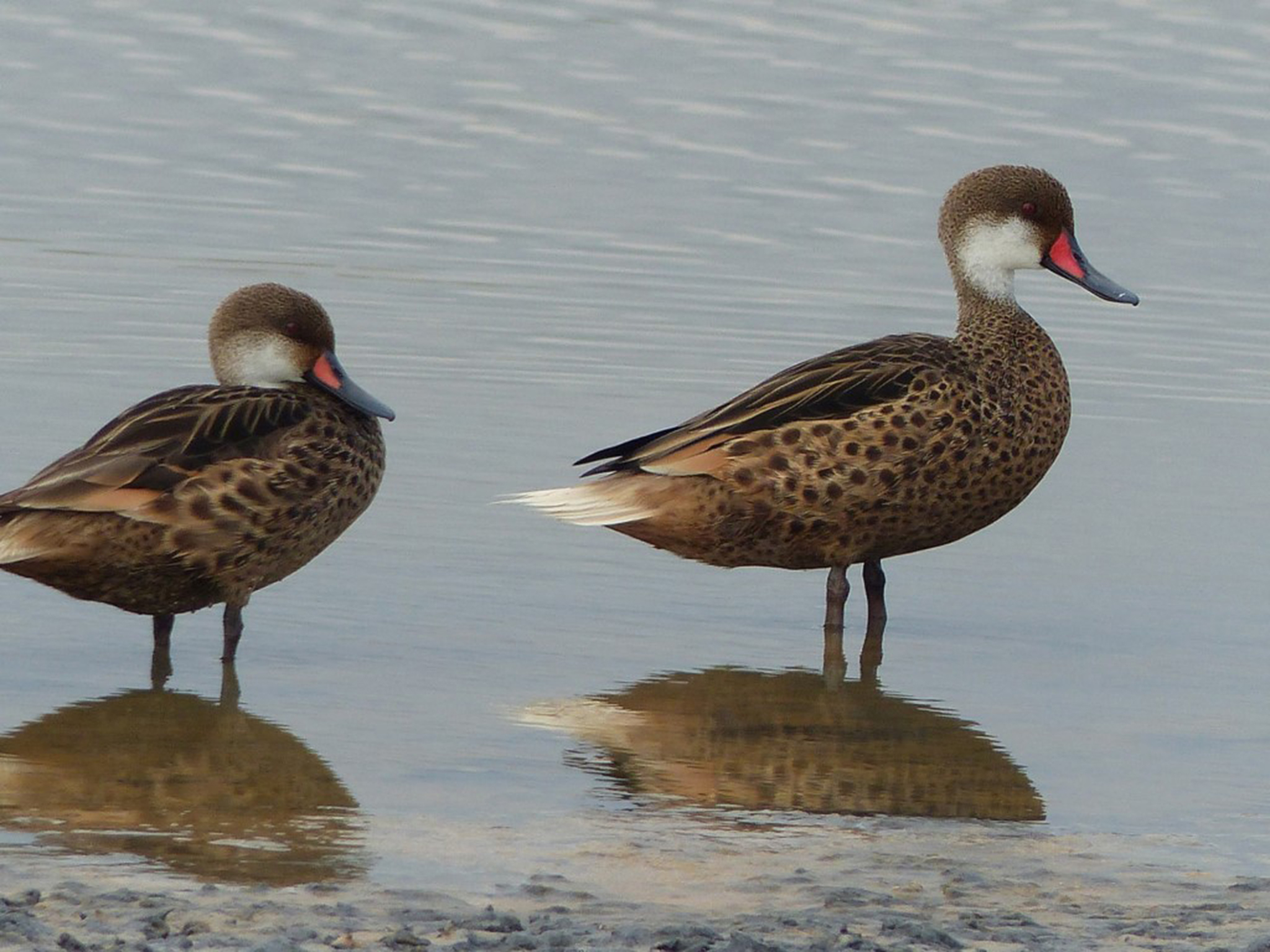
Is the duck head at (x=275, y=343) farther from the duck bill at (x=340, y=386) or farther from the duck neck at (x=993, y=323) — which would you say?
the duck neck at (x=993, y=323)

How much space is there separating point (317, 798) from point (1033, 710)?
215 cm

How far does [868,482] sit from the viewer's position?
25.3 feet

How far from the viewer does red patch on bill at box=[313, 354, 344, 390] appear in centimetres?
775

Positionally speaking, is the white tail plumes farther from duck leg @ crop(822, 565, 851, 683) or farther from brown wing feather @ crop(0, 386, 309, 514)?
brown wing feather @ crop(0, 386, 309, 514)

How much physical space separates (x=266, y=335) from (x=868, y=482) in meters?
1.86

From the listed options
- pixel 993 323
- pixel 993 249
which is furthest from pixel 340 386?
pixel 993 249

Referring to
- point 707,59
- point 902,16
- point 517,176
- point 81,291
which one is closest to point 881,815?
point 81,291

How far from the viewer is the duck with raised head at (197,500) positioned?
22.6 feet

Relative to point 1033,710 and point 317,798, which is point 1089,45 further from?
point 317,798

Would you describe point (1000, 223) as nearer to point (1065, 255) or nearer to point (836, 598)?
point (1065, 255)

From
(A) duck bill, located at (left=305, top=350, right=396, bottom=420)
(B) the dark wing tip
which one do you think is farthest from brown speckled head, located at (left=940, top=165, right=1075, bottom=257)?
(A) duck bill, located at (left=305, top=350, right=396, bottom=420)

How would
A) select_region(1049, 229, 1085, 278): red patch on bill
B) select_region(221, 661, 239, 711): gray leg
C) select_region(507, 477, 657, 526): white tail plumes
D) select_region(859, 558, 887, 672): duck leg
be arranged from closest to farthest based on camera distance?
select_region(221, 661, 239, 711): gray leg, select_region(507, 477, 657, 526): white tail plumes, select_region(859, 558, 887, 672): duck leg, select_region(1049, 229, 1085, 278): red patch on bill

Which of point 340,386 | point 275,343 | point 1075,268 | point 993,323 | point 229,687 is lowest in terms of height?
point 229,687

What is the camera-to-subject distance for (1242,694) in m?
7.19
